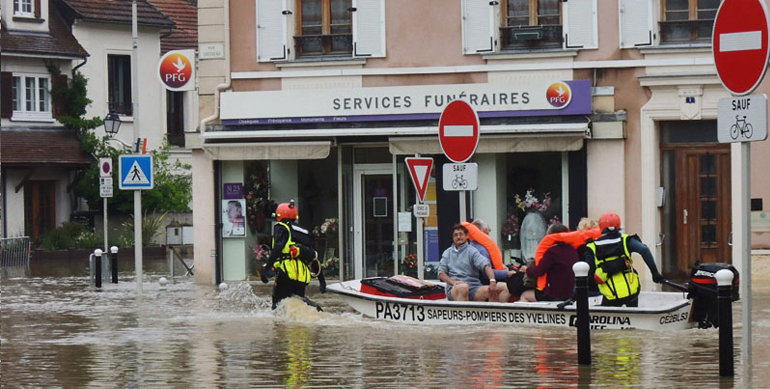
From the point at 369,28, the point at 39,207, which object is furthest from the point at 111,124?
the point at 369,28

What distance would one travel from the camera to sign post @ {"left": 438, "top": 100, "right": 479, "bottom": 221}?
18.2 meters

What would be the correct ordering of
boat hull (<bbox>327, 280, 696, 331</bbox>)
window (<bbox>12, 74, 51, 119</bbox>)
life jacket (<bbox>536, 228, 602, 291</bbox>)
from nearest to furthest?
1. boat hull (<bbox>327, 280, 696, 331</bbox>)
2. life jacket (<bbox>536, 228, 602, 291</bbox>)
3. window (<bbox>12, 74, 51, 119</bbox>)

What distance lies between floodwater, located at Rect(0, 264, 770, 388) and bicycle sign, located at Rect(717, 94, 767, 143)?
1.96m

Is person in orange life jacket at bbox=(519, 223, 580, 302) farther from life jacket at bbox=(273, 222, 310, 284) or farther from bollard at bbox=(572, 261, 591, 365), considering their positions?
bollard at bbox=(572, 261, 591, 365)

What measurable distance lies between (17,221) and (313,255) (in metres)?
30.2

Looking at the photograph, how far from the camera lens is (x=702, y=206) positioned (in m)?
26.0

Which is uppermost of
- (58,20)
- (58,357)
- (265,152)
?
(58,20)

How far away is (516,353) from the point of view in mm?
15086

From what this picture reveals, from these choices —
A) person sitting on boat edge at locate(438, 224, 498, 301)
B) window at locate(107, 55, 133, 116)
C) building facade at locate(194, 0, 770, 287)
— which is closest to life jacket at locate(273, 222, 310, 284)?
person sitting on boat edge at locate(438, 224, 498, 301)

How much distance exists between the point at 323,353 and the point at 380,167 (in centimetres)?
1267

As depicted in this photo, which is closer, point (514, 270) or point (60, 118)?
point (514, 270)

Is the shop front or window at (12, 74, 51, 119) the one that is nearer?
the shop front

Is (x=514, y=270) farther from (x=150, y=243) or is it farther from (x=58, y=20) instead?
(x=58, y=20)

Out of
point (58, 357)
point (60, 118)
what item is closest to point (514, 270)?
point (58, 357)
